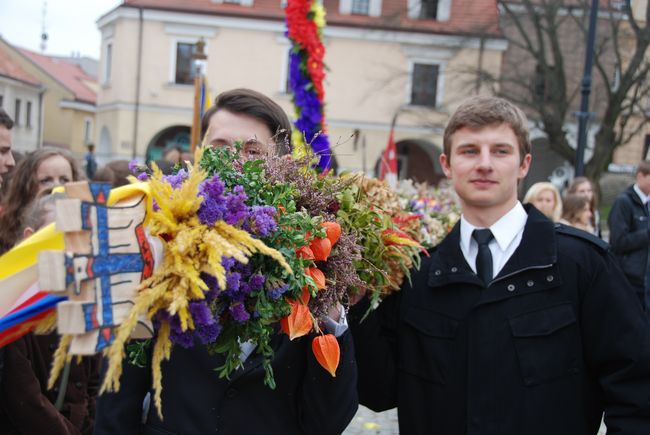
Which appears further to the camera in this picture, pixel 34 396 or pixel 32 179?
pixel 32 179

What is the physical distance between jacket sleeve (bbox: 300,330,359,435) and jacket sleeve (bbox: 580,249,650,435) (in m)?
0.86

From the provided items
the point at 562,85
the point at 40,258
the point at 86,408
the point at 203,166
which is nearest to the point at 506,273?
the point at 203,166

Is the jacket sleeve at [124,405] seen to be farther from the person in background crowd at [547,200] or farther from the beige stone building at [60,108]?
the beige stone building at [60,108]

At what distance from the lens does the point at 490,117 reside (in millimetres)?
2555

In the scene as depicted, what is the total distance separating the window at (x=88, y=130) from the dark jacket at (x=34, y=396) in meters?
47.4

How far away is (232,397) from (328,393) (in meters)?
0.30

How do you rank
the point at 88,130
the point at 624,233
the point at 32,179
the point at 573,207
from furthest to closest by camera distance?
the point at 88,130 → the point at 573,207 → the point at 624,233 → the point at 32,179

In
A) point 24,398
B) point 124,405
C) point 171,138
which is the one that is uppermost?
point 171,138

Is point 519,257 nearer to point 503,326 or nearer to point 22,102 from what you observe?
point 503,326

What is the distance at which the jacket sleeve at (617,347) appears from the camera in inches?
89.1

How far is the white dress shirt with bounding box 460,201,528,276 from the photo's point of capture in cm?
256

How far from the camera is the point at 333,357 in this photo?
6.55 ft

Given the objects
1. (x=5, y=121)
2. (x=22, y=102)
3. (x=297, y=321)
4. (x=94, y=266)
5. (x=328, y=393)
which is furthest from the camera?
(x=22, y=102)

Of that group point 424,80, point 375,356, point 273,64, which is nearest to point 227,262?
point 375,356
